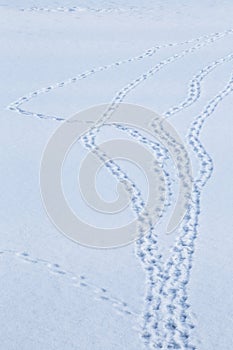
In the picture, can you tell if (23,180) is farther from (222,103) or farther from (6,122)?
(222,103)

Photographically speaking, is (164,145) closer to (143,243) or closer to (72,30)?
(143,243)

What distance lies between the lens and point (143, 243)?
10.1 ft

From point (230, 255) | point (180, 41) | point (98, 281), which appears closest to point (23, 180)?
point (98, 281)

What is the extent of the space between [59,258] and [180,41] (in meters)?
3.32

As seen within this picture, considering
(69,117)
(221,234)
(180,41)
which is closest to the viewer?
(221,234)

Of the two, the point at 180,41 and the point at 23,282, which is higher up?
the point at 180,41

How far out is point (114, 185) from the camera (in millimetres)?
3568

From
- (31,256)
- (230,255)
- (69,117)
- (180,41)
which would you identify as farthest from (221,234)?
(180,41)

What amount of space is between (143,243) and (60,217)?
438 millimetres

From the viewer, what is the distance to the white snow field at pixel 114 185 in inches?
99.9

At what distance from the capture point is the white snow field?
2537 mm

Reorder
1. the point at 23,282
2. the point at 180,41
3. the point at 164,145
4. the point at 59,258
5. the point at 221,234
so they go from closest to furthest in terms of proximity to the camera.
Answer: the point at 23,282, the point at 59,258, the point at 221,234, the point at 164,145, the point at 180,41

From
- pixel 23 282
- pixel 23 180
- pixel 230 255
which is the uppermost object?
pixel 23 180

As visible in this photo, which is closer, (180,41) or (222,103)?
(222,103)
